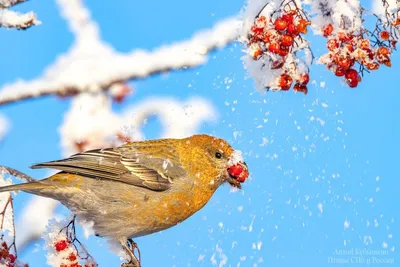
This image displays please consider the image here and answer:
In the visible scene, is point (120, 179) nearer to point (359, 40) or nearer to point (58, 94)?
point (58, 94)

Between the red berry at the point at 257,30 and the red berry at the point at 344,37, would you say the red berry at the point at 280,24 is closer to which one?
the red berry at the point at 257,30

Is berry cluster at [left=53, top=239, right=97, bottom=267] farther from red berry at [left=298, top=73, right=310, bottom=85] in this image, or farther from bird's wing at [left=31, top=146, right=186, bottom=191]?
red berry at [left=298, top=73, right=310, bottom=85]

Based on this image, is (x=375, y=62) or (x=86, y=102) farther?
(x=86, y=102)

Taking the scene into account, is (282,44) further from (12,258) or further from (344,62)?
(12,258)

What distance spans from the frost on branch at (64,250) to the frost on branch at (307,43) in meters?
1.31

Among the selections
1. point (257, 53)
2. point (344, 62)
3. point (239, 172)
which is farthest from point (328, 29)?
point (239, 172)

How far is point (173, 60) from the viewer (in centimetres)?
227

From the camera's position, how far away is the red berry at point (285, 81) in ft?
8.95

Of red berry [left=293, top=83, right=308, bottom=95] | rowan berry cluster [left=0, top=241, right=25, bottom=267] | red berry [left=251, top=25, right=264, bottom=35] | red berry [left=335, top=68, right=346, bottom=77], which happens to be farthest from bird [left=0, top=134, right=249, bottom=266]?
red berry [left=251, top=25, right=264, bottom=35]

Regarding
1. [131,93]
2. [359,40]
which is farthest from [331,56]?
[131,93]

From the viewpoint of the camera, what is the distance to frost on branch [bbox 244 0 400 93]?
270 cm

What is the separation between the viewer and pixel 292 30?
2.63 m

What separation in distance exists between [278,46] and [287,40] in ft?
0.18

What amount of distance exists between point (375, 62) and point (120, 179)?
5.52 feet
